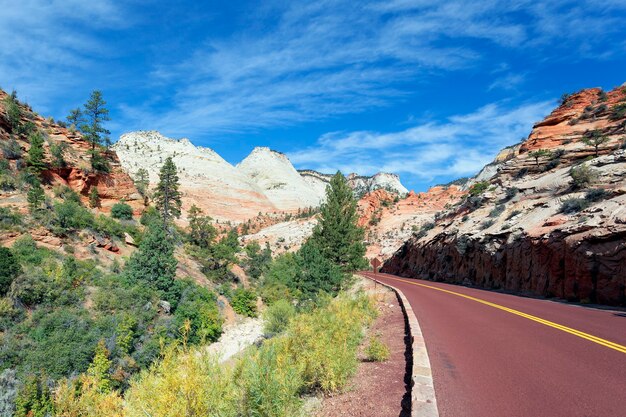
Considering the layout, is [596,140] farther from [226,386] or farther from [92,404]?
[92,404]

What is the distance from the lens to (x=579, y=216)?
16.3 metres

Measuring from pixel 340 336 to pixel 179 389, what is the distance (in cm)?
407

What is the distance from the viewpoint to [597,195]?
17.4 meters

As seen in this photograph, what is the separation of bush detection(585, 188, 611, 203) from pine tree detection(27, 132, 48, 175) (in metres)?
41.6

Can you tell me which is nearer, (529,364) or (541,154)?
(529,364)

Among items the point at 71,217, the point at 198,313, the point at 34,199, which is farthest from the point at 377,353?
the point at 34,199

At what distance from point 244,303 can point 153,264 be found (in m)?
12.7

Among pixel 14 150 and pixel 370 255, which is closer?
pixel 14 150

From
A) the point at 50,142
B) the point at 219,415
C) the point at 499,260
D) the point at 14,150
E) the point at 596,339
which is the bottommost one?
the point at 219,415

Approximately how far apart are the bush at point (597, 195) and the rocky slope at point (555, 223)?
0.13 ft

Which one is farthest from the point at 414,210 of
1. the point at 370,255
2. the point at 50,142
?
the point at 50,142

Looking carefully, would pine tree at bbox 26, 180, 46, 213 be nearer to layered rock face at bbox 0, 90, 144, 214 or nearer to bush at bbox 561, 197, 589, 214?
layered rock face at bbox 0, 90, 144, 214

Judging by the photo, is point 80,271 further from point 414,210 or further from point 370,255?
point 414,210

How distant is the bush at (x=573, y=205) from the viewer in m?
17.4
